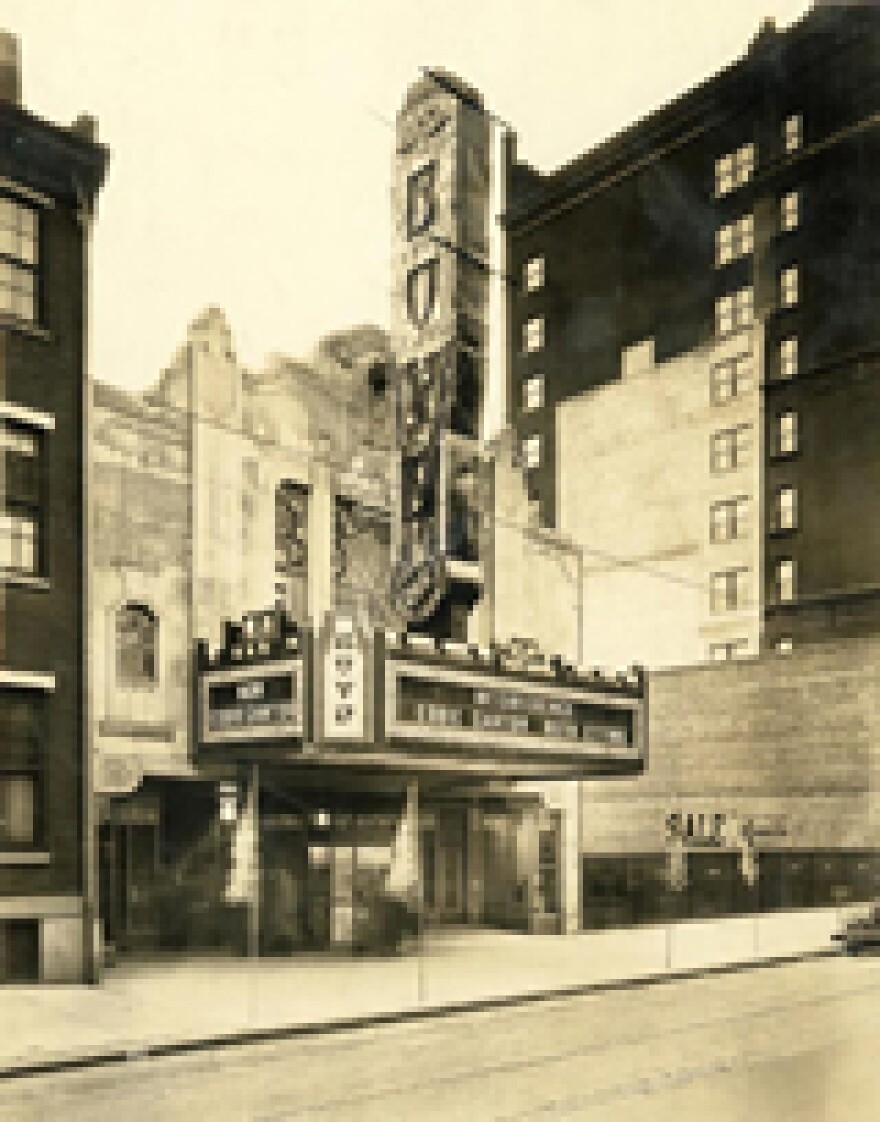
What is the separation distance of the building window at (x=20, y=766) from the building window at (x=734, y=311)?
4466 mm

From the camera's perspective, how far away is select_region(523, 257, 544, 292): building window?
20.6 ft

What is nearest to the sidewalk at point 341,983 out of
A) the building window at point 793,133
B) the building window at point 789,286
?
the building window at point 789,286

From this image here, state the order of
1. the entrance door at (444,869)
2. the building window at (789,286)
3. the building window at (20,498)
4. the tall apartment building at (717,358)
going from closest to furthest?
the building window at (20,498) → the entrance door at (444,869) → the tall apartment building at (717,358) → the building window at (789,286)

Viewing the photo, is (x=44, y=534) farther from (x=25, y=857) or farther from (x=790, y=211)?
(x=790, y=211)

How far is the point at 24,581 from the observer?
4.54 metres

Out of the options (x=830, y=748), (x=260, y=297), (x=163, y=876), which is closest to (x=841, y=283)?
(x=830, y=748)

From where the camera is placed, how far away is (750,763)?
7418 millimetres

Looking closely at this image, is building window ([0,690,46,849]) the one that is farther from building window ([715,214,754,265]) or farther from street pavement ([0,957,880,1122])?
building window ([715,214,754,265])

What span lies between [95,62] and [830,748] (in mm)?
5881

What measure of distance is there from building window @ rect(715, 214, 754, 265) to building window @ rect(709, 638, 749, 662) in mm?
2215

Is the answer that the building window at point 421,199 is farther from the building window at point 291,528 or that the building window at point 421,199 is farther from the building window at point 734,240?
the building window at point 734,240

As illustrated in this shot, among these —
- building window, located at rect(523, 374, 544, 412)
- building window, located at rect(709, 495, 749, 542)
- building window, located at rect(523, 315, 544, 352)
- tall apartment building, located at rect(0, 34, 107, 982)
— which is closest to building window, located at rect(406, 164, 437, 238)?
building window, located at rect(523, 315, 544, 352)

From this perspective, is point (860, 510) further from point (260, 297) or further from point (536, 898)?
point (260, 297)

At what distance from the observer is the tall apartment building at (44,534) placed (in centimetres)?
443
